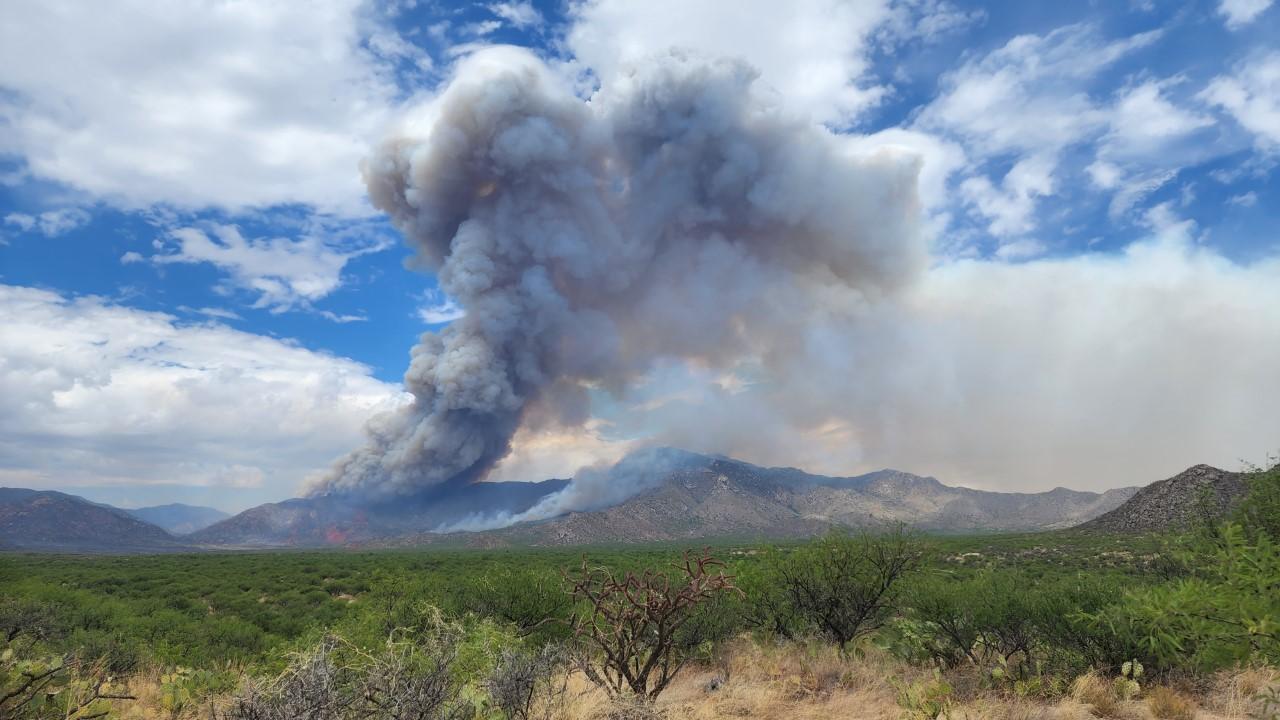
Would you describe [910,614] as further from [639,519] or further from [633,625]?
[639,519]

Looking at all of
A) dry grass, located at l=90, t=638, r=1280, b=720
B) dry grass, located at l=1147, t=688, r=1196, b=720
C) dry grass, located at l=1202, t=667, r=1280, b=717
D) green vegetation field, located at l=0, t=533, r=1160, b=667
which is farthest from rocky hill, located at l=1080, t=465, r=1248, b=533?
dry grass, located at l=1147, t=688, r=1196, b=720

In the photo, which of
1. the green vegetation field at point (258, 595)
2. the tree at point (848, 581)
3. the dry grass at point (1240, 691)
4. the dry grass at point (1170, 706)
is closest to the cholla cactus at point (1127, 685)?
the dry grass at point (1170, 706)

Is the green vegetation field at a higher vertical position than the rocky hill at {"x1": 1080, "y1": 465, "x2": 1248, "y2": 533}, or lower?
lower

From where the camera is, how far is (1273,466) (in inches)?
410

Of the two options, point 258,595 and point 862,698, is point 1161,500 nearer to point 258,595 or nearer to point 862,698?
point 862,698

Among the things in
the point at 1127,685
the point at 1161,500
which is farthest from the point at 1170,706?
the point at 1161,500

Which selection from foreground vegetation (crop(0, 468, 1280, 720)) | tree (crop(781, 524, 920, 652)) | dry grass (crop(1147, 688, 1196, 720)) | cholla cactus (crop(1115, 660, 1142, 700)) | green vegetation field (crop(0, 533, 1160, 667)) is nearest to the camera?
foreground vegetation (crop(0, 468, 1280, 720))

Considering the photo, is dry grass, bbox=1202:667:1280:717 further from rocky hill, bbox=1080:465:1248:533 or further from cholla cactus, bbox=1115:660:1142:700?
rocky hill, bbox=1080:465:1248:533

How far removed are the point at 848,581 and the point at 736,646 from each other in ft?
12.6

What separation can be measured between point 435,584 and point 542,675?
13072 mm

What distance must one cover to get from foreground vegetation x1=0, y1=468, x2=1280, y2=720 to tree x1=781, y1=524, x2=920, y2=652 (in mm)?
57

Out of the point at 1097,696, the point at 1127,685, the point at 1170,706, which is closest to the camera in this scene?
the point at 1170,706

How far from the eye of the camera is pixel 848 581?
16891 millimetres

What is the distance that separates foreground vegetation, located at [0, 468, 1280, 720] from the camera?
5.87 metres
